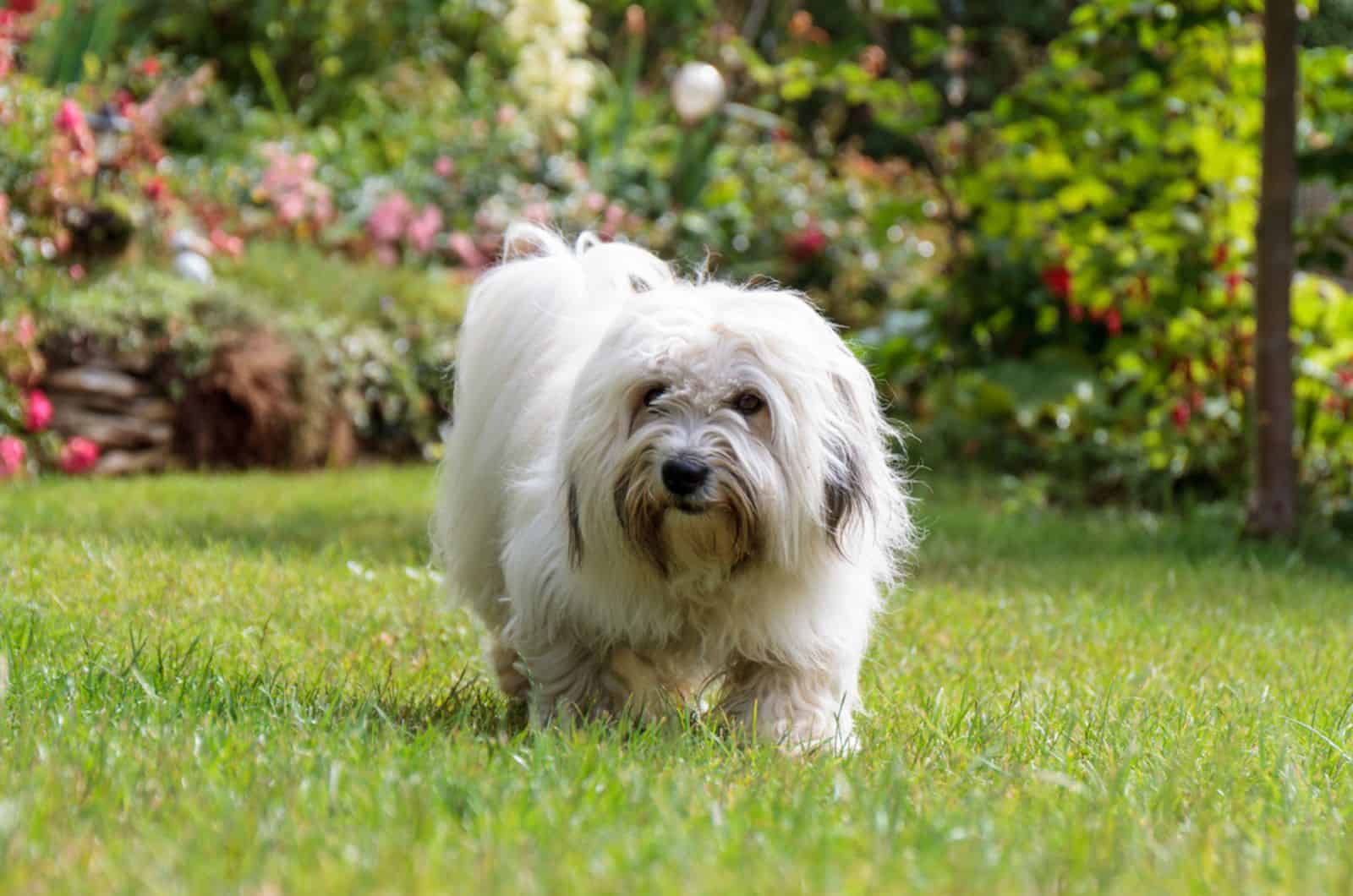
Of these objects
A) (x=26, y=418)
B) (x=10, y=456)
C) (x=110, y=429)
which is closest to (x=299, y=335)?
(x=110, y=429)

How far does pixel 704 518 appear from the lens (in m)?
3.46

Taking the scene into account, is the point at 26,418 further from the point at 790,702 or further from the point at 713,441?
the point at 713,441

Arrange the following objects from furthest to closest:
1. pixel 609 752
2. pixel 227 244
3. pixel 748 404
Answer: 1. pixel 227 244
2. pixel 748 404
3. pixel 609 752

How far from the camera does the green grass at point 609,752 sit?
2230 millimetres

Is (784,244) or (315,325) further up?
(784,244)

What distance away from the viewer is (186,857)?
7.07 ft

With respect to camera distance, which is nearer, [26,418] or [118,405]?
[26,418]

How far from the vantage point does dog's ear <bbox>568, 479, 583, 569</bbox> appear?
3.60 metres

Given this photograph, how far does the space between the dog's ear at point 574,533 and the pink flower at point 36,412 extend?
5399 mm

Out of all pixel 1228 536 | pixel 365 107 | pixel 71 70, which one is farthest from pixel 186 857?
pixel 365 107

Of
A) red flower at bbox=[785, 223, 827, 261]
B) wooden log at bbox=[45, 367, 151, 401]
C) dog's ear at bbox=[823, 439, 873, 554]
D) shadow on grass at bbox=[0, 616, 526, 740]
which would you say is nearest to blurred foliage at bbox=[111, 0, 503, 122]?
red flower at bbox=[785, 223, 827, 261]

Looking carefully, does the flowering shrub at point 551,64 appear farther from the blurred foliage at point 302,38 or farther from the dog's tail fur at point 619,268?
the dog's tail fur at point 619,268

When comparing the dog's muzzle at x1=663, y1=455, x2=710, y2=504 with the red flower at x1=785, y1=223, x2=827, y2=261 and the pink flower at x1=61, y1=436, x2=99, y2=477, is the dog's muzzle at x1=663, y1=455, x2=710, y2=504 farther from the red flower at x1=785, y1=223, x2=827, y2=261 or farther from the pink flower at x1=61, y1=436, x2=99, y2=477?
the red flower at x1=785, y1=223, x2=827, y2=261

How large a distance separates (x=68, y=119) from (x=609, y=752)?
6922 millimetres
